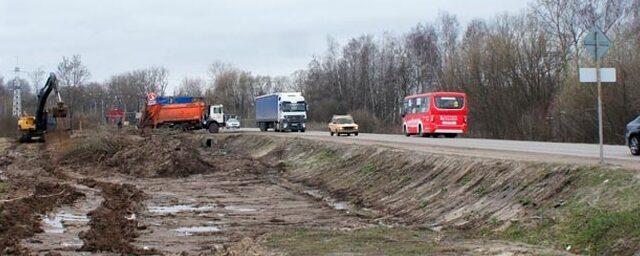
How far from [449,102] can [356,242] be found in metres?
31.6

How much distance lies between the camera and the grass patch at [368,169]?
26.3 m

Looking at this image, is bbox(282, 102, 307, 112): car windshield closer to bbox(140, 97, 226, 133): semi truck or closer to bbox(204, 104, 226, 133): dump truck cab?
bbox(140, 97, 226, 133): semi truck

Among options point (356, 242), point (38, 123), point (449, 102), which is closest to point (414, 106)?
point (449, 102)

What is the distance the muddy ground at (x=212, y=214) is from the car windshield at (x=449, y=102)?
1051cm

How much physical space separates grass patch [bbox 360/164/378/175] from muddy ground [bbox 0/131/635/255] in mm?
84

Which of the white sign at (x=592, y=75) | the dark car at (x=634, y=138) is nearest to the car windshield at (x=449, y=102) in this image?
the dark car at (x=634, y=138)

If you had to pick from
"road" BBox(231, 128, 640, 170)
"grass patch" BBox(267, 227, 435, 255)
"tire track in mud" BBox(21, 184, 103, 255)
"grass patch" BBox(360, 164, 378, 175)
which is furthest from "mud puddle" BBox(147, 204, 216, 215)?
"road" BBox(231, 128, 640, 170)

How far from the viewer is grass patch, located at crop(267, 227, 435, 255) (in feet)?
41.2

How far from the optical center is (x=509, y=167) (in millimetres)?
18109

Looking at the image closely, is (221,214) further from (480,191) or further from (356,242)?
(356,242)

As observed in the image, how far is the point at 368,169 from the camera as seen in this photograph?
2680 centimetres

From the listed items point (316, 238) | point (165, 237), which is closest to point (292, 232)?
point (316, 238)

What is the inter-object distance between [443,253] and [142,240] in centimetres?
642

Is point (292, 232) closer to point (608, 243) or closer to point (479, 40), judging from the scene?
point (608, 243)
